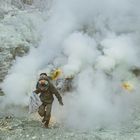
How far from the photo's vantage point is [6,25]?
576 inches

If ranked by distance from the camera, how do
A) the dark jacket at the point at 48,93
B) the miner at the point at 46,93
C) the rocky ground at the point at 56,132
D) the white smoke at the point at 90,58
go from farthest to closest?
the white smoke at the point at 90,58
the dark jacket at the point at 48,93
the miner at the point at 46,93
the rocky ground at the point at 56,132

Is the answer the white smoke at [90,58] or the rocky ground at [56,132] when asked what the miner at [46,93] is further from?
the white smoke at [90,58]

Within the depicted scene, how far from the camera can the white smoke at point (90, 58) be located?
10.1 metres

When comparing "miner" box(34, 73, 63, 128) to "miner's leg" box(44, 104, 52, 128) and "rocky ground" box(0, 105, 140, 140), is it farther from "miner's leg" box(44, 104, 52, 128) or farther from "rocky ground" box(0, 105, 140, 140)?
"rocky ground" box(0, 105, 140, 140)

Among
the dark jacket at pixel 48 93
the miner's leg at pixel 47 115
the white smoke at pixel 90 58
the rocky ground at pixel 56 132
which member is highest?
the white smoke at pixel 90 58

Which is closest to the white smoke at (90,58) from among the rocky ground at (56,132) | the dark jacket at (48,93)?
the rocky ground at (56,132)

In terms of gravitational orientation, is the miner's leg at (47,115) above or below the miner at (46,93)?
below

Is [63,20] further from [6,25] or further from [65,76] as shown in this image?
[65,76]

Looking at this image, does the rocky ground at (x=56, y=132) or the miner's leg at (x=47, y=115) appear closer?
the rocky ground at (x=56, y=132)

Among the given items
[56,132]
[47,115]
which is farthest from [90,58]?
[56,132]

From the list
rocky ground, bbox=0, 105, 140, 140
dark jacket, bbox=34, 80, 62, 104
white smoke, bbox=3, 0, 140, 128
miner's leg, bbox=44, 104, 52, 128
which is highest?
white smoke, bbox=3, 0, 140, 128

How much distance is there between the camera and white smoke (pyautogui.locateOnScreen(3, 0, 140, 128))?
1014 cm

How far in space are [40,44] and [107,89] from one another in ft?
12.7

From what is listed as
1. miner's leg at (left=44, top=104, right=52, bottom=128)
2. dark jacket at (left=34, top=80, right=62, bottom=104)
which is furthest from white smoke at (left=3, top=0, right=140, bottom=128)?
dark jacket at (left=34, top=80, right=62, bottom=104)
